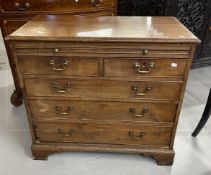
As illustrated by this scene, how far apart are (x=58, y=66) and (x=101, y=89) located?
27cm

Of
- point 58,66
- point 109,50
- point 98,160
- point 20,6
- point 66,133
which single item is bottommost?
point 98,160

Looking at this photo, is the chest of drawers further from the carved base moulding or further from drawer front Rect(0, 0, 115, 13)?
drawer front Rect(0, 0, 115, 13)

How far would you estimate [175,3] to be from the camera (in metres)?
2.19

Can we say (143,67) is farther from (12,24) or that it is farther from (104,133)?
(12,24)

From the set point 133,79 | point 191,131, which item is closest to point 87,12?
point 133,79

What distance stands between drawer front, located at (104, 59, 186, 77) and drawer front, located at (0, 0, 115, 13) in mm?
640

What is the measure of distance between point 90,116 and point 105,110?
0.11 m

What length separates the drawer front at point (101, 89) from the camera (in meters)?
1.23

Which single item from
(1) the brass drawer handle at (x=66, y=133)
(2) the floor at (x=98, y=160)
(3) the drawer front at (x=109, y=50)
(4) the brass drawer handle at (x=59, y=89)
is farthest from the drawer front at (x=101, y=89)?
(2) the floor at (x=98, y=160)

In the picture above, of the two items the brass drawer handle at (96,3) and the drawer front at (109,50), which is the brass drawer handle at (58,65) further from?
the brass drawer handle at (96,3)

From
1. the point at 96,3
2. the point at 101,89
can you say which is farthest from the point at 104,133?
the point at 96,3

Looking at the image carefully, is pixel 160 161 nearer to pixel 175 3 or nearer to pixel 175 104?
pixel 175 104

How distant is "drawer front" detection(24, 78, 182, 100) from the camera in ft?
4.05

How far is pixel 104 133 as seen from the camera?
1.45 meters
